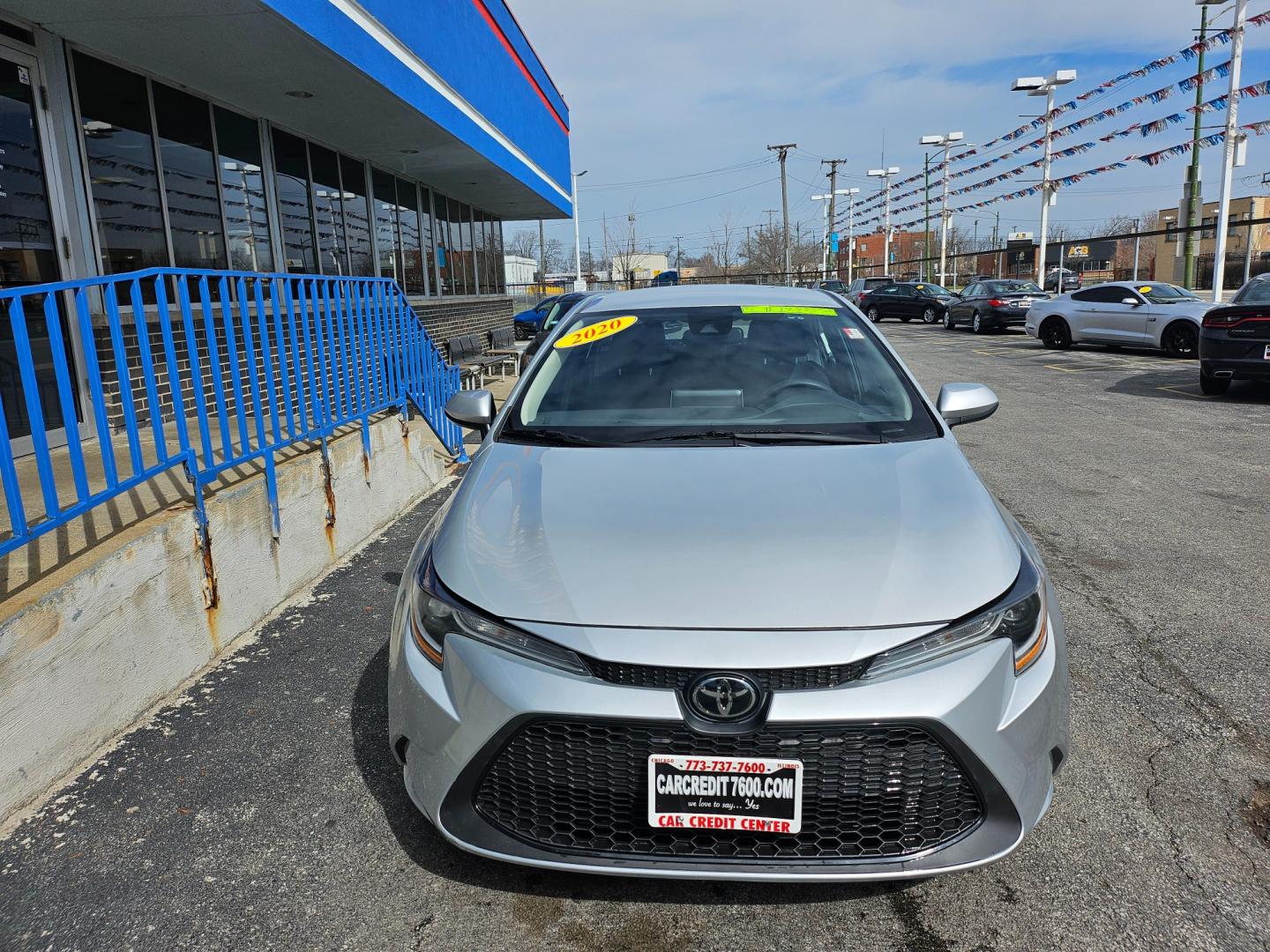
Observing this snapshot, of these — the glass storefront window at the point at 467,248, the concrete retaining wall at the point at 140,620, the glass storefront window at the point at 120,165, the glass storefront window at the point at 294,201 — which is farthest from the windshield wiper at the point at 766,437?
the glass storefront window at the point at 467,248

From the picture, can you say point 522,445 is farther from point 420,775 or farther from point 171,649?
point 171,649

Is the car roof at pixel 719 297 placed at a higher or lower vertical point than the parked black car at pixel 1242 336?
higher

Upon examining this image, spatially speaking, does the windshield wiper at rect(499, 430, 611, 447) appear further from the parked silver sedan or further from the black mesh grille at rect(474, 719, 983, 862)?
the parked silver sedan

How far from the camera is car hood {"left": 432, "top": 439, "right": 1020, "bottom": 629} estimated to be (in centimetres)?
211

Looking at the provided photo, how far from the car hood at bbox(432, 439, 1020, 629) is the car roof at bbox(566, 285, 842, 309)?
1167 millimetres

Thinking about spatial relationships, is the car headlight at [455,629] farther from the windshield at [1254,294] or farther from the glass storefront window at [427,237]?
the glass storefront window at [427,237]

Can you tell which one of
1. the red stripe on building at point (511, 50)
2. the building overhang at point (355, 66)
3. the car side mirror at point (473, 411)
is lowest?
the car side mirror at point (473, 411)

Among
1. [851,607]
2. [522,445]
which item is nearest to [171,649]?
[522,445]

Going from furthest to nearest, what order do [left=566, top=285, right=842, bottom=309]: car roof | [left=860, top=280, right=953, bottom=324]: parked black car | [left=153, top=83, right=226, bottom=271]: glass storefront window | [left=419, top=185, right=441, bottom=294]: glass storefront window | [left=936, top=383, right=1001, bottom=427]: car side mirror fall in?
[left=860, top=280, right=953, bottom=324]: parked black car, [left=419, top=185, right=441, bottom=294]: glass storefront window, [left=153, top=83, right=226, bottom=271]: glass storefront window, [left=566, top=285, right=842, bottom=309]: car roof, [left=936, top=383, right=1001, bottom=427]: car side mirror

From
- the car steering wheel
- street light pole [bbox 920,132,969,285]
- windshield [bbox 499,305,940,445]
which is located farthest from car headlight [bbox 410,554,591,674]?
street light pole [bbox 920,132,969,285]

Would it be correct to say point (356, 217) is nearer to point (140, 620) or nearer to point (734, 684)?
point (140, 620)

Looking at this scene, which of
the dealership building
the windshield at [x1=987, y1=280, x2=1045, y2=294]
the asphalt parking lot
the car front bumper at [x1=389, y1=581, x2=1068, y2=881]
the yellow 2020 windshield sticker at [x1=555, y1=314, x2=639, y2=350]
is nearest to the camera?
the car front bumper at [x1=389, y1=581, x2=1068, y2=881]

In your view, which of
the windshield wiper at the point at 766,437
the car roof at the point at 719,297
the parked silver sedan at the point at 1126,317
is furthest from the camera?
the parked silver sedan at the point at 1126,317

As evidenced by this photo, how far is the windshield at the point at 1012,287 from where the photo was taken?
25.0 meters
